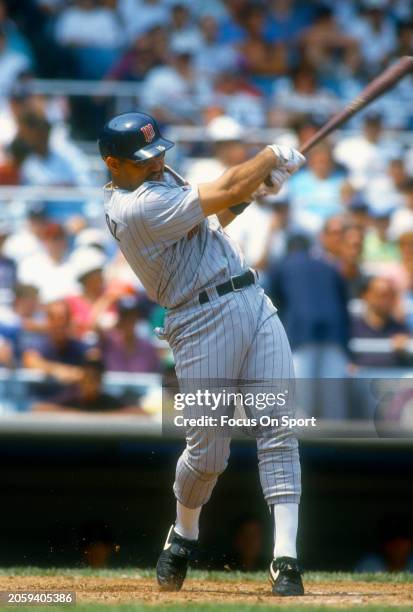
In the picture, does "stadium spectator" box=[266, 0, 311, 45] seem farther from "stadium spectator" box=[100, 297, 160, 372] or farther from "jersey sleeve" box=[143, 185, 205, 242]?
"jersey sleeve" box=[143, 185, 205, 242]

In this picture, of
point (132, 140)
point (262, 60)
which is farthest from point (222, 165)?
point (132, 140)

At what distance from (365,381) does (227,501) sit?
123 cm

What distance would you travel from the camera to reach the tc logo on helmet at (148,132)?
4598 millimetres

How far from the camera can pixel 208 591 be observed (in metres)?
4.91

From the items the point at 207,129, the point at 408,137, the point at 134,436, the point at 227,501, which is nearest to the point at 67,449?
the point at 134,436

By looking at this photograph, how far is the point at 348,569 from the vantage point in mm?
6863

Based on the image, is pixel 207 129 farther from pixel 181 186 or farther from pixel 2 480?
pixel 181 186

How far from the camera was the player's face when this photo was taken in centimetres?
462

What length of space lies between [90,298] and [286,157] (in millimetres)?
4064

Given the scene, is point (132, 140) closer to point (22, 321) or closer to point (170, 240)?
point (170, 240)

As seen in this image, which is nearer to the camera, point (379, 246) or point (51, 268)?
point (51, 268)

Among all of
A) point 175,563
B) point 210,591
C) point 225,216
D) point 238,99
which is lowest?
point 210,591

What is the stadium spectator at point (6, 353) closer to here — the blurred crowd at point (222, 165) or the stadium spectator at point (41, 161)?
the blurred crowd at point (222, 165)

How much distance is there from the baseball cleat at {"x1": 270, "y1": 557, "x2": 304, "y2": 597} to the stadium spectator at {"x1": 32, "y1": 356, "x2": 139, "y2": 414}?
10.0ft
